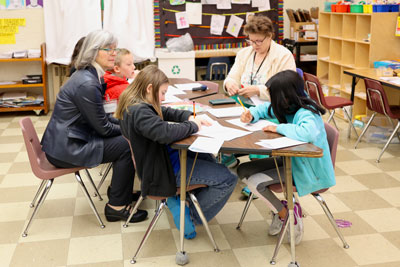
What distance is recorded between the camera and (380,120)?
5473 mm

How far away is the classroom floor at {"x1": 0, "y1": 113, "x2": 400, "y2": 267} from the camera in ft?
9.54

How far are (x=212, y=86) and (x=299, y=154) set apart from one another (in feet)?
7.00

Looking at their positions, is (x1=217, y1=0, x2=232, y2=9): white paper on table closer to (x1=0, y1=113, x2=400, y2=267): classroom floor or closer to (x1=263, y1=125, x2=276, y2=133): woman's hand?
(x1=0, y1=113, x2=400, y2=267): classroom floor

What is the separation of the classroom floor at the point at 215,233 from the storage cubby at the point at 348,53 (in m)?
2.37

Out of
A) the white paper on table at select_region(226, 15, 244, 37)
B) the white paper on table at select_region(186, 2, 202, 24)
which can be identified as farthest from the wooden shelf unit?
the white paper on table at select_region(186, 2, 202, 24)

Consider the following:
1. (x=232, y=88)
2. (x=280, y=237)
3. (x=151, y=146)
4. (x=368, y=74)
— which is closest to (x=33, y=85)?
(x=232, y=88)

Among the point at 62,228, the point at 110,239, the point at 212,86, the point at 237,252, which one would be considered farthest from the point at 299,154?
the point at 212,86

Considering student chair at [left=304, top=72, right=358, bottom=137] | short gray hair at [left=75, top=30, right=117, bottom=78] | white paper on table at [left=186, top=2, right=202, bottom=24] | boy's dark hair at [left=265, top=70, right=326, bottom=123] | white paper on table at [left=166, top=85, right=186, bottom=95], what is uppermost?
white paper on table at [left=186, top=2, right=202, bottom=24]

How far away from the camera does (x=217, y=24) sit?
737cm

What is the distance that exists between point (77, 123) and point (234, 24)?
15.0ft

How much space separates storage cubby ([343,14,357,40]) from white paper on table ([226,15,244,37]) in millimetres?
1680

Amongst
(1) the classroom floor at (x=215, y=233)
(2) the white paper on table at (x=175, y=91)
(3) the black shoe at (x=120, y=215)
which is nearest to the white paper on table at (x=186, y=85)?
(2) the white paper on table at (x=175, y=91)

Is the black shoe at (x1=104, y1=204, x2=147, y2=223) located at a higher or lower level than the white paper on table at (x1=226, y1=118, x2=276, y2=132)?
lower

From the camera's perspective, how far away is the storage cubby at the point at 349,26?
621 cm
